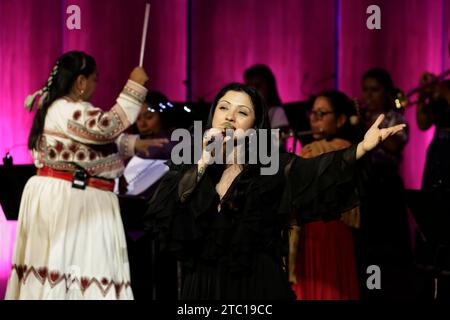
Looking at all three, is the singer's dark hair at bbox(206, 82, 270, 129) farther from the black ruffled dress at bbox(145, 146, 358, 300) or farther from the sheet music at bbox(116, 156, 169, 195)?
the sheet music at bbox(116, 156, 169, 195)

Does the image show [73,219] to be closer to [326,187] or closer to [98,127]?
[98,127]

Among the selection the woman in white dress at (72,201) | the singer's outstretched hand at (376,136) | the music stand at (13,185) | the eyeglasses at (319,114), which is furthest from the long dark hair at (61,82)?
the singer's outstretched hand at (376,136)

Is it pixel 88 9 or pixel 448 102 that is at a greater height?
pixel 88 9

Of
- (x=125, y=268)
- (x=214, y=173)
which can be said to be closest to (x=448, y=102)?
(x=125, y=268)

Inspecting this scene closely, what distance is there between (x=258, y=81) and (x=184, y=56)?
1.48 m

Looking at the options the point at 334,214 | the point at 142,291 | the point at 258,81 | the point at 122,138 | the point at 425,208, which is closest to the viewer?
the point at 334,214

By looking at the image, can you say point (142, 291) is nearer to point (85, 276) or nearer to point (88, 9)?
point (85, 276)

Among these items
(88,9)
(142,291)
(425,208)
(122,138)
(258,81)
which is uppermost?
(88,9)

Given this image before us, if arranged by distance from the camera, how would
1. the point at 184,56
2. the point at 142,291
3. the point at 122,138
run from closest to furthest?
the point at 122,138 → the point at 142,291 → the point at 184,56

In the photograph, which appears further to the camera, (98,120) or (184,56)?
(184,56)

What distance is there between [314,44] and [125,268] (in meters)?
3.97

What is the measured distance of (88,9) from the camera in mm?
7148

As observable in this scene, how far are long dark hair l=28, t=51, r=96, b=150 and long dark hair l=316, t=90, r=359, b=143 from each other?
1667 millimetres

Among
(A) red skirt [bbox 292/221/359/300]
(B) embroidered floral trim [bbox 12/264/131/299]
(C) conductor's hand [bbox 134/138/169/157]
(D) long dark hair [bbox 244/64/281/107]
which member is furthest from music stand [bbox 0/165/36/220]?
(D) long dark hair [bbox 244/64/281/107]
